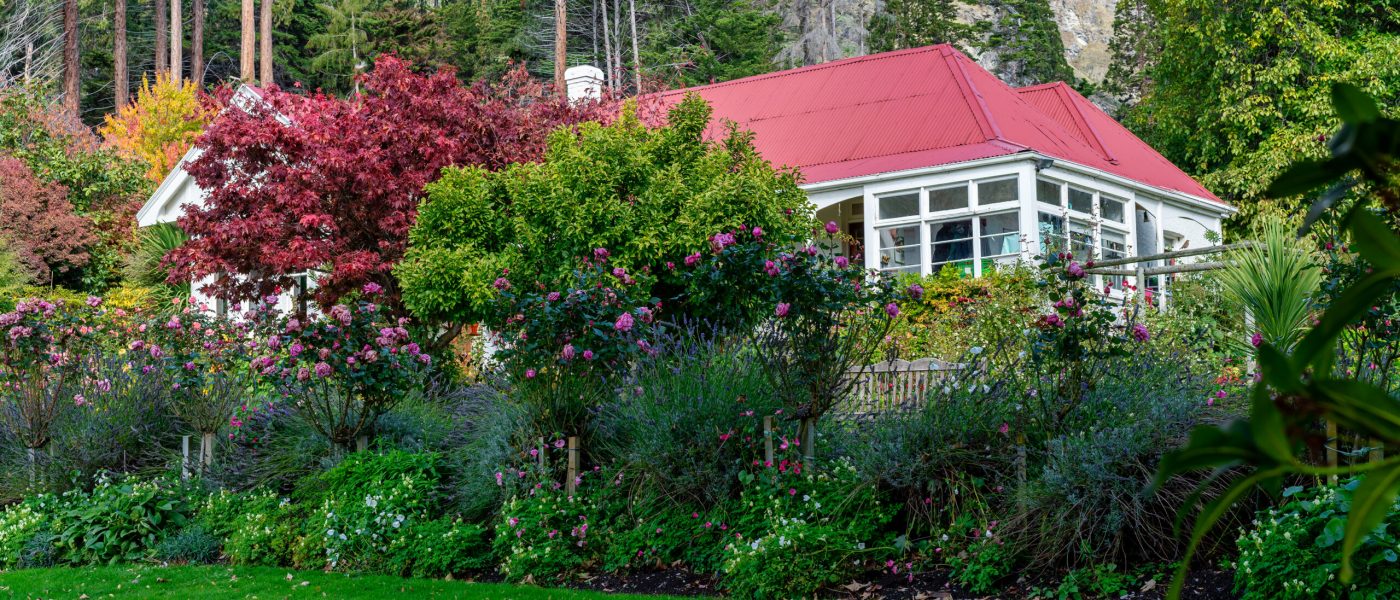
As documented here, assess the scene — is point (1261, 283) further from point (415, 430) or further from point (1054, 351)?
point (415, 430)

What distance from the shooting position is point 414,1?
4112 centimetres

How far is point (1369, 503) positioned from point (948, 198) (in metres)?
16.8

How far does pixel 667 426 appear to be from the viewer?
279 inches

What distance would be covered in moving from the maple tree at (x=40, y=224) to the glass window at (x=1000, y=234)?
16512 mm

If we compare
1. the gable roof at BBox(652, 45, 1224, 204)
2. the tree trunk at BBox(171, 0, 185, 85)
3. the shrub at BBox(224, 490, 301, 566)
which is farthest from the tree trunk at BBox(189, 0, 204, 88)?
the shrub at BBox(224, 490, 301, 566)

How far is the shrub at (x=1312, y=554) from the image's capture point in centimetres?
466

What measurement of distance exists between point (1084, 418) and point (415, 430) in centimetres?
527

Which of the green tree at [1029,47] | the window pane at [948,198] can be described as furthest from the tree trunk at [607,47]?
the window pane at [948,198]

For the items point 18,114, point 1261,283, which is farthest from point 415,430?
point 18,114

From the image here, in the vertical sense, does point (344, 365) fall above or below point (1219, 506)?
above

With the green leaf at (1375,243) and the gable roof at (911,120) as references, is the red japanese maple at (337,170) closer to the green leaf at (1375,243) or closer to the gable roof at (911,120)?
the gable roof at (911,120)

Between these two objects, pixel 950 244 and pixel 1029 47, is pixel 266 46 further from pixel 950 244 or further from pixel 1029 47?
pixel 1029 47

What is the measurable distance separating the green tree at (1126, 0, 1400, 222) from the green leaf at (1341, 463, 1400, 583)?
21.3m

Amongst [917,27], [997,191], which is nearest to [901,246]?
[997,191]
